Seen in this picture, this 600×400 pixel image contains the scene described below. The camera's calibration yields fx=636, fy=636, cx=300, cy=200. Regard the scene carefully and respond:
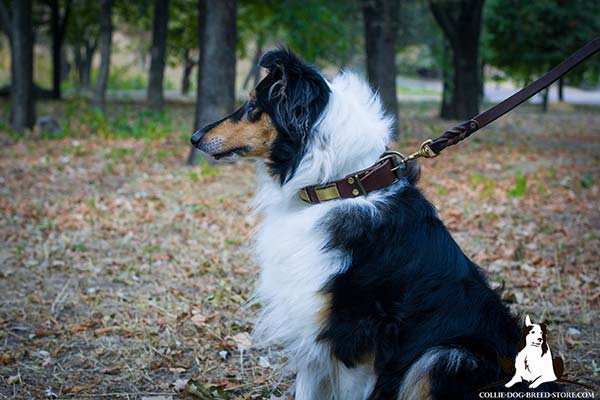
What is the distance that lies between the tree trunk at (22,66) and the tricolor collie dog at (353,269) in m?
12.2

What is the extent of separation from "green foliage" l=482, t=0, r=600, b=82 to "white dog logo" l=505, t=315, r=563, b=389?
22816 millimetres

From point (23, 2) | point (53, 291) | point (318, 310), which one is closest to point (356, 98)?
point (318, 310)

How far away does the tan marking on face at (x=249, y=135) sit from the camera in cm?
321

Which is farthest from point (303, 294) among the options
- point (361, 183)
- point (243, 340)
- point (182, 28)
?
point (182, 28)

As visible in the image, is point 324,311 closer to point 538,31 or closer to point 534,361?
point 534,361

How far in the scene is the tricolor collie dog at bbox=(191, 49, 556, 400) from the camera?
284 centimetres

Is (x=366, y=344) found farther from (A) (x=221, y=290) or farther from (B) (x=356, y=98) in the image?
(A) (x=221, y=290)

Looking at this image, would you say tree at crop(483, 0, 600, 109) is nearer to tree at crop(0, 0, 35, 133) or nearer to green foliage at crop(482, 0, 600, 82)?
green foliage at crop(482, 0, 600, 82)

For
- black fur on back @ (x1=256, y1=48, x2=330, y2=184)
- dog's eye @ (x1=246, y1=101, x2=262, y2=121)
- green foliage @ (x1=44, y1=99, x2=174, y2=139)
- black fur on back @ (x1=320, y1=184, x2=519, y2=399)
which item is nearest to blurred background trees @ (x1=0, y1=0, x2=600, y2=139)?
green foliage @ (x1=44, y1=99, x2=174, y2=139)

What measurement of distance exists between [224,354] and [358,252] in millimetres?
1720

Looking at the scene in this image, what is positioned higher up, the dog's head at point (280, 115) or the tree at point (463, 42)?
the tree at point (463, 42)

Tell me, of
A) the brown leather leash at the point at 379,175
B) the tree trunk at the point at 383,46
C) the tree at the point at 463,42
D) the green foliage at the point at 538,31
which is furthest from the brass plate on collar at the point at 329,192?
the green foliage at the point at 538,31

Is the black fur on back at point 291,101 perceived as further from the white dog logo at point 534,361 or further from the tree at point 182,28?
the tree at point 182,28

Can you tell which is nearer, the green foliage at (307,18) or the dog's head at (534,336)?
the dog's head at (534,336)
